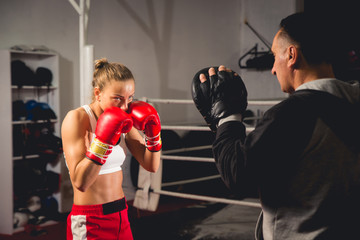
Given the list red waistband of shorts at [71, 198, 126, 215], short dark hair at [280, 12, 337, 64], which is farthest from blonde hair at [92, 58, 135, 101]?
short dark hair at [280, 12, 337, 64]

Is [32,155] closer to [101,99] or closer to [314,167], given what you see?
[101,99]

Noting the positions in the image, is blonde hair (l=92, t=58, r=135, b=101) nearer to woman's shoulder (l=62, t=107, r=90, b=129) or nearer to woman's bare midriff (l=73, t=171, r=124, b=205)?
woman's shoulder (l=62, t=107, r=90, b=129)

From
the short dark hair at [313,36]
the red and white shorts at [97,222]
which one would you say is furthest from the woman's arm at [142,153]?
the short dark hair at [313,36]

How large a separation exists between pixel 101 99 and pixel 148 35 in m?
3.51

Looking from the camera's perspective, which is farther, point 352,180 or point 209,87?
point 209,87

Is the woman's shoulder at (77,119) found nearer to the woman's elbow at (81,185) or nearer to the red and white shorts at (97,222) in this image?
the woman's elbow at (81,185)

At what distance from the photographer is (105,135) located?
54.4 inches

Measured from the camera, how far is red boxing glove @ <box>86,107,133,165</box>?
1.36m

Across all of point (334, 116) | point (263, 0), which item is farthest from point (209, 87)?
point (263, 0)

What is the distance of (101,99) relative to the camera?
1.58m

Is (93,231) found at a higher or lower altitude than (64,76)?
lower

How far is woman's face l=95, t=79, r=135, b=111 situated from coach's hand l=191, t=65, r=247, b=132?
50 cm

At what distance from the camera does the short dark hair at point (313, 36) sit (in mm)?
866

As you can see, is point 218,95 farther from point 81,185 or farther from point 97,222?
point 97,222
